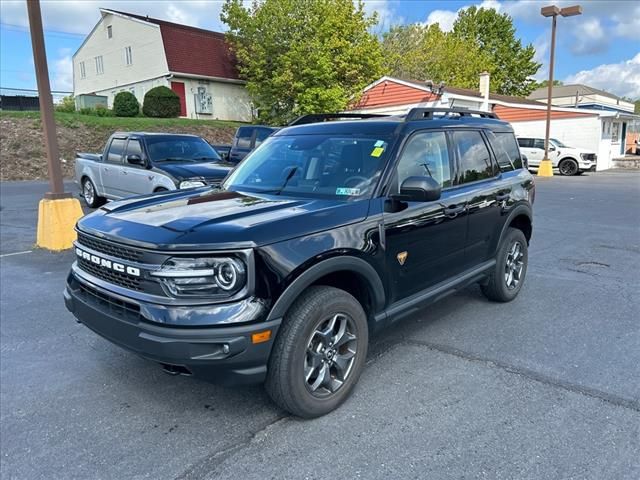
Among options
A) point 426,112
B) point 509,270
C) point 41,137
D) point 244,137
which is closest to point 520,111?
point 244,137

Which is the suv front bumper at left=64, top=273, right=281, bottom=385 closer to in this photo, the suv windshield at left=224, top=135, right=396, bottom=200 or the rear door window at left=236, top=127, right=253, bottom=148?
the suv windshield at left=224, top=135, right=396, bottom=200

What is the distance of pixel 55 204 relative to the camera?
7.41m

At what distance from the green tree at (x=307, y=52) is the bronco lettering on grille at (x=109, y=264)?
77.1 ft

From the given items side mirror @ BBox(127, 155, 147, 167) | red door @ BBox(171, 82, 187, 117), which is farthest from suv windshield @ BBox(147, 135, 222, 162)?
red door @ BBox(171, 82, 187, 117)

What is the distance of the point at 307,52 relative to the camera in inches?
1014

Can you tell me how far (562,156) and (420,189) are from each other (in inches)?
935

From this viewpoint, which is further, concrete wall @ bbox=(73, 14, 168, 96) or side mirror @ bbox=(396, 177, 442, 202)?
concrete wall @ bbox=(73, 14, 168, 96)

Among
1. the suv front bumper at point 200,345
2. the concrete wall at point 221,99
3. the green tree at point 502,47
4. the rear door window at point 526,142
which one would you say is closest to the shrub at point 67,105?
the concrete wall at point 221,99

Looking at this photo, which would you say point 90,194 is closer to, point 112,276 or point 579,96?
point 112,276

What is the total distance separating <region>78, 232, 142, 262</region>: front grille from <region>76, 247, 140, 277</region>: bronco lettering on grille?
5cm

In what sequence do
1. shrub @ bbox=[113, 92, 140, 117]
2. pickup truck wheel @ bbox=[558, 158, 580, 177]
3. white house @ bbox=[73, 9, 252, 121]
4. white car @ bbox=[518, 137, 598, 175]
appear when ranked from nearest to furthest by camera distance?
white car @ bbox=[518, 137, 598, 175], pickup truck wheel @ bbox=[558, 158, 580, 177], shrub @ bbox=[113, 92, 140, 117], white house @ bbox=[73, 9, 252, 121]

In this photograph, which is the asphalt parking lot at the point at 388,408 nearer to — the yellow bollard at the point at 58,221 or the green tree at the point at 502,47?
the yellow bollard at the point at 58,221

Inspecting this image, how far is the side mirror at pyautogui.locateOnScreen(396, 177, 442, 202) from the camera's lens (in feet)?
10.8

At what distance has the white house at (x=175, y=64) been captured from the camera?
99.5ft
